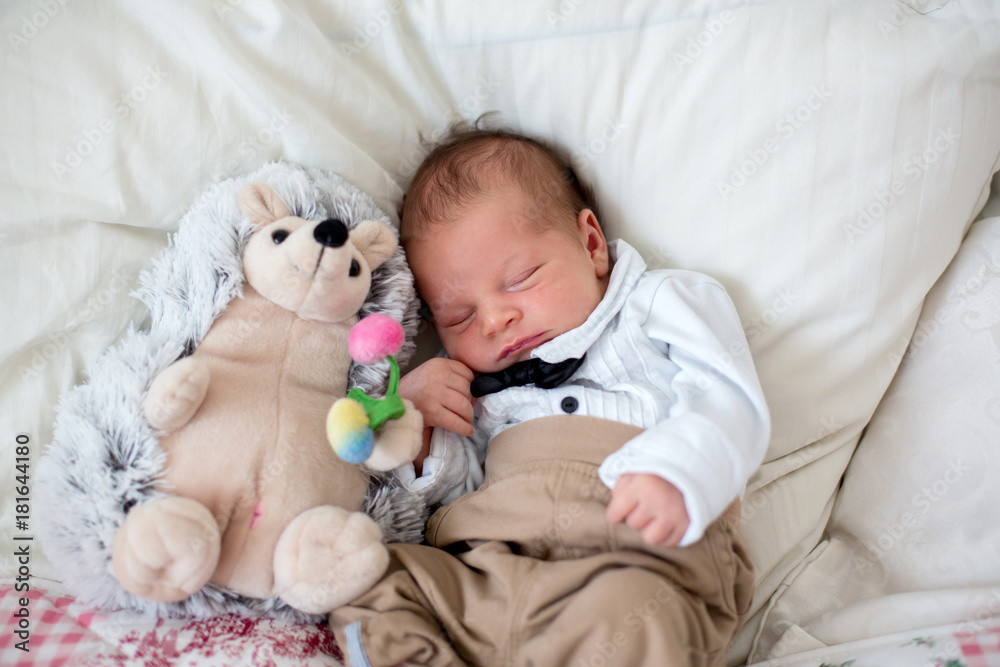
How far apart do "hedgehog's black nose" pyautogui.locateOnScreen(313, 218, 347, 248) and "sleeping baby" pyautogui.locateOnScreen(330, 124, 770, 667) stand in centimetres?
30

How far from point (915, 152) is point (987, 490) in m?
0.62

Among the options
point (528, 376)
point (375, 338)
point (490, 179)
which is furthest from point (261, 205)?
point (528, 376)

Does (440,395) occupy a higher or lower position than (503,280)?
lower

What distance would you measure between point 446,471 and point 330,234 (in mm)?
504

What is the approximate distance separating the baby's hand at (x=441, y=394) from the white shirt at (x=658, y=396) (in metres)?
0.05

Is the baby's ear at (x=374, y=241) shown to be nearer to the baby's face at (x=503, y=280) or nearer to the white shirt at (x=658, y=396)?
the baby's face at (x=503, y=280)

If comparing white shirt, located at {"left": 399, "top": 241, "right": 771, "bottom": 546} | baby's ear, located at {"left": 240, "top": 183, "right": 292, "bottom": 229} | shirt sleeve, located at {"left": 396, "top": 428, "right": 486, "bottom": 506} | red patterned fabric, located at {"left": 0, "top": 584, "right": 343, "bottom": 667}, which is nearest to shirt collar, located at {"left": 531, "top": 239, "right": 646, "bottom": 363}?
white shirt, located at {"left": 399, "top": 241, "right": 771, "bottom": 546}

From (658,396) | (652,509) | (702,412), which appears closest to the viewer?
(652,509)

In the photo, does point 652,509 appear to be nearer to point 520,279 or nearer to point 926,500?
point 520,279

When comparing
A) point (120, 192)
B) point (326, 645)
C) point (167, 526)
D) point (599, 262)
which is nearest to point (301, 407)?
point (167, 526)

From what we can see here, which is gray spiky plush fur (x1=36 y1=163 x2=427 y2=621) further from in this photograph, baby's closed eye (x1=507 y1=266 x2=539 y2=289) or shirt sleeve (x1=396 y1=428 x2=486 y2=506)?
baby's closed eye (x1=507 y1=266 x2=539 y2=289)

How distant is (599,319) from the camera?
1.26 metres

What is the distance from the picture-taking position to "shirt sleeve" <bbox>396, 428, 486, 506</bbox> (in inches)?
Answer: 48.1

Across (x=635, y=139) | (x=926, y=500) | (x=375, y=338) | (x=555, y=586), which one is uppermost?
Answer: (x=635, y=139)
